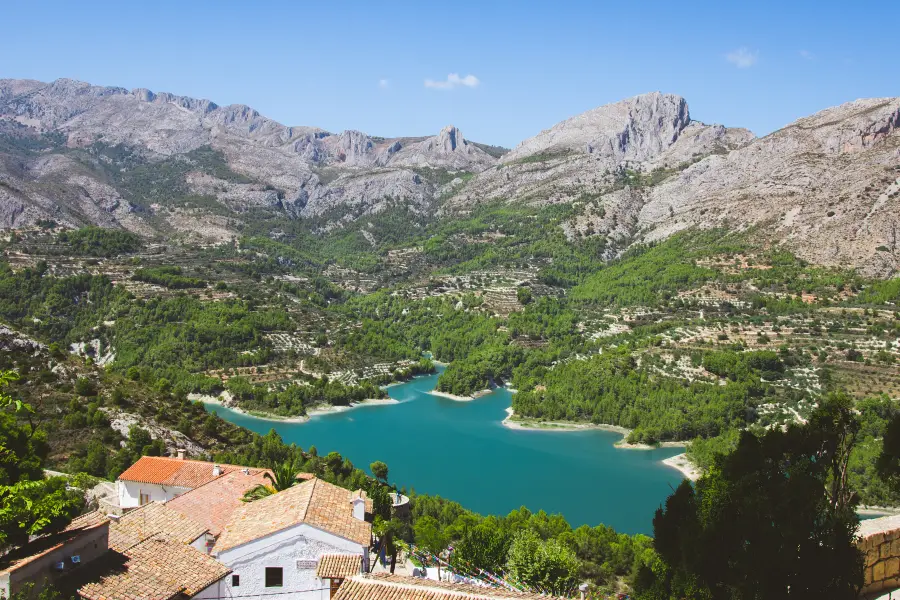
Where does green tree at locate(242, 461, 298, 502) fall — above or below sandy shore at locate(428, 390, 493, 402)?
above

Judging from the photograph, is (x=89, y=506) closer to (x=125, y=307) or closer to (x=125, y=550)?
(x=125, y=550)

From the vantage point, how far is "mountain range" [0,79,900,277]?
89.2 metres

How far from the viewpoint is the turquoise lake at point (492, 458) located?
154 ft

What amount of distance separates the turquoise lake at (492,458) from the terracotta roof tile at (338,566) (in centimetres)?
2913

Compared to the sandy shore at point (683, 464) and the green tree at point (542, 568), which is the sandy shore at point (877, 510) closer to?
the sandy shore at point (683, 464)

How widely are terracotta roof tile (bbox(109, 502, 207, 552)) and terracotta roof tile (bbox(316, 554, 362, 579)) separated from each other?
308 centimetres

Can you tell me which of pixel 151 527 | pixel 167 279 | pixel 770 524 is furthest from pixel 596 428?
pixel 167 279

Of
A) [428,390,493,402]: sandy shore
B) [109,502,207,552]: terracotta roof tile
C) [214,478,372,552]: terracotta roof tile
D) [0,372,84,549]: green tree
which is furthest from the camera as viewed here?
[428,390,493,402]: sandy shore

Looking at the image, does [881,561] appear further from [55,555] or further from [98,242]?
[98,242]

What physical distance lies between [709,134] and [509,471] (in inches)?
4562

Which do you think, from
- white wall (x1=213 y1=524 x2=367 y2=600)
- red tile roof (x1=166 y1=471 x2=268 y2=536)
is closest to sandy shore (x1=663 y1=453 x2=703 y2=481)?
red tile roof (x1=166 y1=471 x2=268 y2=536)

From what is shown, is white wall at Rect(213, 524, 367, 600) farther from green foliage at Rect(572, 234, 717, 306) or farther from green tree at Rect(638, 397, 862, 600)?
green foliage at Rect(572, 234, 717, 306)

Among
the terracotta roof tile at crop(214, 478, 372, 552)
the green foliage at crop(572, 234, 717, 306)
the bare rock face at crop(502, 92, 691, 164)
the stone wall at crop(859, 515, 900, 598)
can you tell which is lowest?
the terracotta roof tile at crop(214, 478, 372, 552)

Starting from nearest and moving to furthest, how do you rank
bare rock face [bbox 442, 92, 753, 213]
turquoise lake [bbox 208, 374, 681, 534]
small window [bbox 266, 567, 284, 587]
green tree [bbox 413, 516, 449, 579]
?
1. small window [bbox 266, 567, 284, 587]
2. green tree [bbox 413, 516, 449, 579]
3. turquoise lake [bbox 208, 374, 681, 534]
4. bare rock face [bbox 442, 92, 753, 213]
